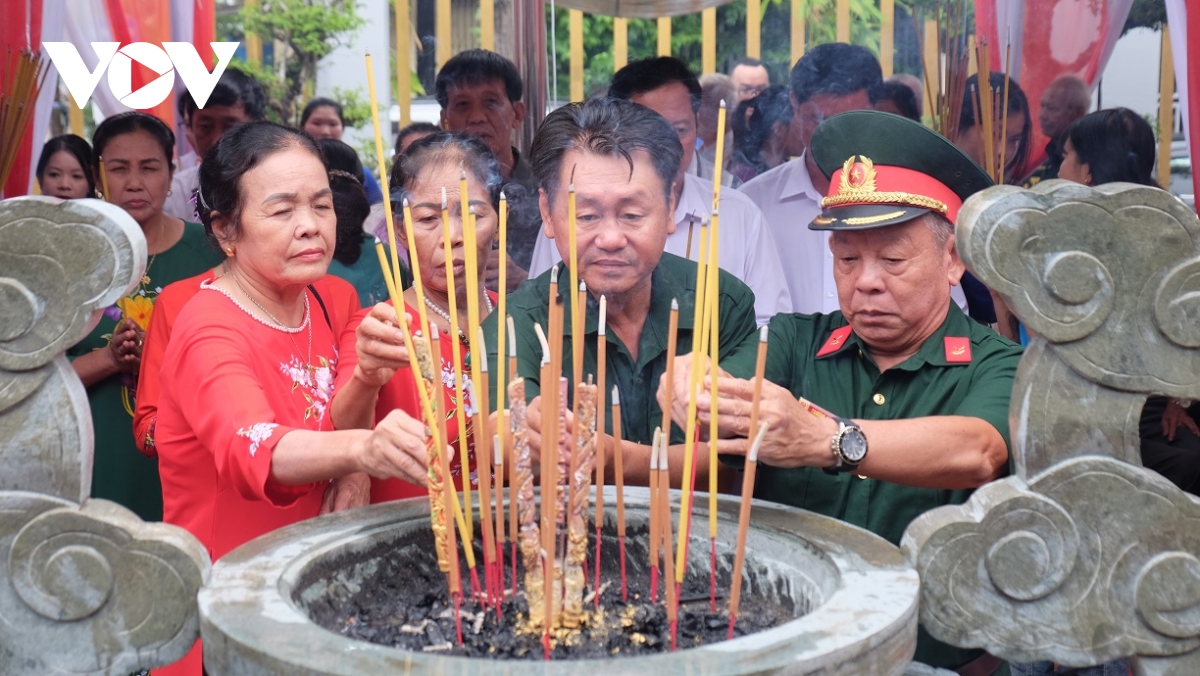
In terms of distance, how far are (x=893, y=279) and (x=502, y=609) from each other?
2.98 ft

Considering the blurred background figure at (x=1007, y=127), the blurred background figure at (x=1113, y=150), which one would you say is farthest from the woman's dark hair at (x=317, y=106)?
the blurred background figure at (x=1113, y=150)

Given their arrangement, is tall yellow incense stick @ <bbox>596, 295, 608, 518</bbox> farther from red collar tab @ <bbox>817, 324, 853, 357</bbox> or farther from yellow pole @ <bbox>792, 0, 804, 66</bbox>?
yellow pole @ <bbox>792, 0, 804, 66</bbox>

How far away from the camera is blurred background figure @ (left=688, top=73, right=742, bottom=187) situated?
13.7ft

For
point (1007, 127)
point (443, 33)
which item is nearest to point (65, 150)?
point (443, 33)

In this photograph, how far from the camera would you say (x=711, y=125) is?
4.36 meters

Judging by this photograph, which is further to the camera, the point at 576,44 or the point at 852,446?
the point at 576,44

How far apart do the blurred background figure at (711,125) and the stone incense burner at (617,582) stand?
2215mm

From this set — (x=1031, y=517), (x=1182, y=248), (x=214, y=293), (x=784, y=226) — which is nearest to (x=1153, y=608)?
(x=1031, y=517)

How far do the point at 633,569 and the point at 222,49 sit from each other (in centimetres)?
311

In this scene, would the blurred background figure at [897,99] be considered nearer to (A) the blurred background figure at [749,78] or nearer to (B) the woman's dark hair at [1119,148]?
(A) the blurred background figure at [749,78]

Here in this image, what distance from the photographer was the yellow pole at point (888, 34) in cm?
432

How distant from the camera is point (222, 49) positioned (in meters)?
4.41

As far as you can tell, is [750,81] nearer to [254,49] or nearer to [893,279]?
[254,49]

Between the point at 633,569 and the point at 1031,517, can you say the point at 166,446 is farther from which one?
the point at 1031,517
